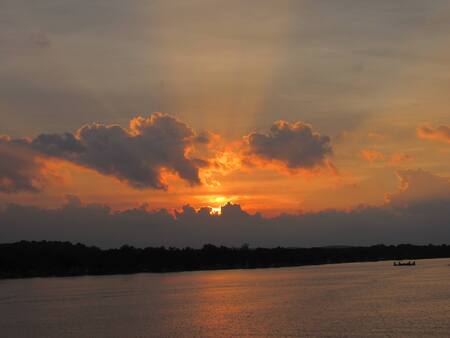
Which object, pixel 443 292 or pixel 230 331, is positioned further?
pixel 443 292

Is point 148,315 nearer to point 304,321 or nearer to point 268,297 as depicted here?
point 304,321

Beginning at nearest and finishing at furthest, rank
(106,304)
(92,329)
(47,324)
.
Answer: (92,329) → (47,324) → (106,304)

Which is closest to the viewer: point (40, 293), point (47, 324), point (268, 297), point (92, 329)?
point (92, 329)

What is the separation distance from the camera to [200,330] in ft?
204

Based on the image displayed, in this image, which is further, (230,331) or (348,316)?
(348,316)

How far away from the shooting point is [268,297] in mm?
99812

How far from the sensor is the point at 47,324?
70.6 metres

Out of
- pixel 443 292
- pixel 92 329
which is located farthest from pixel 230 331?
pixel 443 292

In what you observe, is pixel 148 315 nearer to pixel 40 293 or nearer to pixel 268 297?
pixel 268 297

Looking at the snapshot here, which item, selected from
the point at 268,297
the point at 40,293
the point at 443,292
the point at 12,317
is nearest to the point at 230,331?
the point at 12,317

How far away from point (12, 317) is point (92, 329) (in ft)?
62.8

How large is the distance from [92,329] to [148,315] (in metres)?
13.2

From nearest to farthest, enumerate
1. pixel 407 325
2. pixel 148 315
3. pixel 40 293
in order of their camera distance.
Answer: pixel 407 325 → pixel 148 315 → pixel 40 293

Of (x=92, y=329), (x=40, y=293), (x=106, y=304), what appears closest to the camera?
(x=92, y=329)
